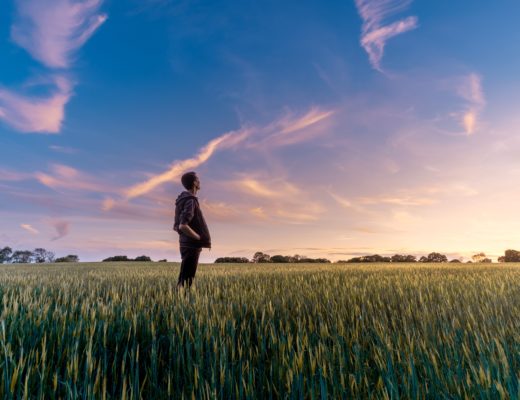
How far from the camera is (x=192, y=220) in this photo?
5723 millimetres

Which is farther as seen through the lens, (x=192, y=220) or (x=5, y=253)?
(x=5, y=253)

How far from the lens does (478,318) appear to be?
3725mm

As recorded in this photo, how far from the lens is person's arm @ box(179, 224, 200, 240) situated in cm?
526

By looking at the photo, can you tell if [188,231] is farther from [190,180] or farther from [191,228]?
[190,180]

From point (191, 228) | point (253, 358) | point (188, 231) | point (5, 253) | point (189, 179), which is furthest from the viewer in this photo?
point (5, 253)

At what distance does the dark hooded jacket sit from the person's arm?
13 centimetres

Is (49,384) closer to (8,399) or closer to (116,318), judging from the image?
(8,399)

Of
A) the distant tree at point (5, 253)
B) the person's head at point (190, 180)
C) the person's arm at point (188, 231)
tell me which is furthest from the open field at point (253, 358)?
the distant tree at point (5, 253)

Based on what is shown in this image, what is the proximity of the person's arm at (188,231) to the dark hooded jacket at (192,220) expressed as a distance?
5.3 inches

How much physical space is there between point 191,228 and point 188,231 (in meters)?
0.34

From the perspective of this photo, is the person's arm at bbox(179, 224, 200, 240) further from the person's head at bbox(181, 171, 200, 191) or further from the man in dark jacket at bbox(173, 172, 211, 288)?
the person's head at bbox(181, 171, 200, 191)

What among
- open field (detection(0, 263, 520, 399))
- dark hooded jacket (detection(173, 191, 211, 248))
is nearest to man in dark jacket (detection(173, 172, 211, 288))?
dark hooded jacket (detection(173, 191, 211, 248))

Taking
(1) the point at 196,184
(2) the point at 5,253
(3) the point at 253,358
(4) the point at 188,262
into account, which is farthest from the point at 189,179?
(2) the point at 5,253

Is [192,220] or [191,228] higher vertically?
[192,220]
